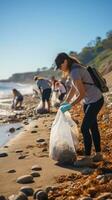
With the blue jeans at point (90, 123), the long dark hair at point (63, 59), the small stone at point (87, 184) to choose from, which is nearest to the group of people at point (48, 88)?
the blue jeans at point (90, 123)

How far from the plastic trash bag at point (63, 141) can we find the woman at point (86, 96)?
259mm

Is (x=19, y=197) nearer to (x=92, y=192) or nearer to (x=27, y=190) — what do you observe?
(x=27, y=190)

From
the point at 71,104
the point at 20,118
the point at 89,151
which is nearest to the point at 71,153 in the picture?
the point at 89,151

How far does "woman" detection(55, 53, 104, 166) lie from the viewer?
783 cm

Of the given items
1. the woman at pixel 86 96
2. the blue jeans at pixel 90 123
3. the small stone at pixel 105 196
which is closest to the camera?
the small stone at pixel 105 196

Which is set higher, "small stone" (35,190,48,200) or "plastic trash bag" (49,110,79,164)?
"plastic trash bag" (49,110,79,164)

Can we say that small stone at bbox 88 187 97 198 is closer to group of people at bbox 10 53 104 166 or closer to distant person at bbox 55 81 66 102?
group of people at bbox 10 53 104 166

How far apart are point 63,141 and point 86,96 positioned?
0.91 meters

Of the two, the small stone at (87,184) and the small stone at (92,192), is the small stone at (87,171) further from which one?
the small stone at (92,192)

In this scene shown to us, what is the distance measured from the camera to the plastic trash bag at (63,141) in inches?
321

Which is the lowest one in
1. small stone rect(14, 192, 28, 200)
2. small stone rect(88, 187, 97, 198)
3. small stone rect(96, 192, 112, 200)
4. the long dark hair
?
small stone rect(96, 192, 112, 200)

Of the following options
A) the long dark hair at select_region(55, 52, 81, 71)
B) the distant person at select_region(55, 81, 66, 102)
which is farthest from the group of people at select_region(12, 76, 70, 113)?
the long dark hair at select_region(55, 52, 81, 71)

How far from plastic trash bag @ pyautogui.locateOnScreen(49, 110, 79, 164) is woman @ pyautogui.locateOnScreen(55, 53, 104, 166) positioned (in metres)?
0.26

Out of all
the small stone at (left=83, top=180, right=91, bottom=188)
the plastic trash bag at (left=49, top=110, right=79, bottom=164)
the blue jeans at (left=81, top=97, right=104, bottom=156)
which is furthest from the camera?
the plastic trash bag at (left=49, top=110, right=79, bottom=164)
